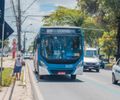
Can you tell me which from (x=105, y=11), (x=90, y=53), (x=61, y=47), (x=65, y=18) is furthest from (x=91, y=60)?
(x=65, y=18)

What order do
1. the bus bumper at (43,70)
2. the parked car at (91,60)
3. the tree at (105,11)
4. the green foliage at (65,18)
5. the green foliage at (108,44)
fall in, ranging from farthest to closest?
the green foliage at (65,18), the green foliage at (108,44), the tree at (105,11), the parked car at (91,60), the bus bumper at (43,70)

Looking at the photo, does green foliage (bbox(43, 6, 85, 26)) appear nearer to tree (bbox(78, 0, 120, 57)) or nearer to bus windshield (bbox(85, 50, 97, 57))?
tree (bbox(78, 0, 120, 57))

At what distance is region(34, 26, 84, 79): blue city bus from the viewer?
30766 mm

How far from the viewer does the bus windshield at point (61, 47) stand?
101 feet

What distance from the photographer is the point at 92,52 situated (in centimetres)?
4944

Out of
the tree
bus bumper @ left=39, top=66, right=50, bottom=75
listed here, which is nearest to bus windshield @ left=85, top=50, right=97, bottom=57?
the tree

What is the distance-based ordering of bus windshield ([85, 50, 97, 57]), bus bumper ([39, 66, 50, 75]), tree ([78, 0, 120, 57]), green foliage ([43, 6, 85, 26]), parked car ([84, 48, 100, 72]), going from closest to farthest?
bus bumper ([39, 66, 50, 75])
parked car ([84, 48, 100, 72])
bus windshield ([85, 50, 97, 57])
tree ([78, 0, 120, 57])
green foliage ([43, 6, 85, 26])

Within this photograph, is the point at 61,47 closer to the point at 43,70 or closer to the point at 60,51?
the point at 60,51

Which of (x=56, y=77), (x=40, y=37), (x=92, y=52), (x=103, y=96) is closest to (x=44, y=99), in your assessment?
(x=103, y=96)

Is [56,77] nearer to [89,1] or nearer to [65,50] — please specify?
[65,50]

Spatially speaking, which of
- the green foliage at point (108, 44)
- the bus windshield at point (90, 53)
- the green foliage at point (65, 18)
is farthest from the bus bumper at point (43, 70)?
the green foliage at point (65, 18)

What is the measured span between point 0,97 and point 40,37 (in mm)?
12096

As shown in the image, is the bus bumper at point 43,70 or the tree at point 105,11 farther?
the tree at point 105,11

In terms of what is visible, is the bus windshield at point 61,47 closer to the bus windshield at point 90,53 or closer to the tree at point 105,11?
the bus windshield at point 90,53
